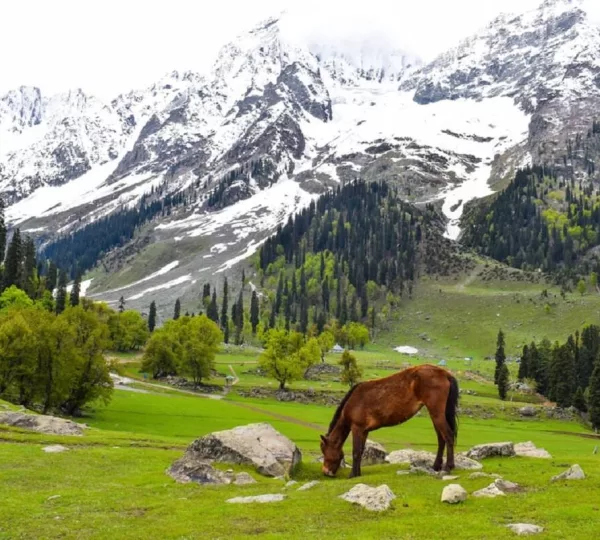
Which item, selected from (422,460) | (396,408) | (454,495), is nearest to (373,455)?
(422,460)

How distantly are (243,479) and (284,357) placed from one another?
3581 inches

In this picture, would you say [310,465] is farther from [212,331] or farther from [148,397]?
[212,331]

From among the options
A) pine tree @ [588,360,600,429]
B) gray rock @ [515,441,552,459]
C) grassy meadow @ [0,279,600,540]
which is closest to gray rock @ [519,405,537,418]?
pine tree @ [588,360,600,429]

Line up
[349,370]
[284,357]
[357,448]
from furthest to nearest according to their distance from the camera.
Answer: [284,357]
[349,370]
[357,448]

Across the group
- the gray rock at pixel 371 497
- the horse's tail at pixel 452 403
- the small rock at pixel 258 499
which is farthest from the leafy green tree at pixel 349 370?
the gray rock at pixel 371 497

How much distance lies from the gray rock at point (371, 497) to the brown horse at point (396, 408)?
14.7 feet

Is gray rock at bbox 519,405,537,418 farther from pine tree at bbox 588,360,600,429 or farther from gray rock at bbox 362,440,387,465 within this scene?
gray rock at bbox 362,440,387,465

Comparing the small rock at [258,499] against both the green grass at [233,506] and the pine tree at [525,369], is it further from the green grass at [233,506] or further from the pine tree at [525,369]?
the pine tree at [525,369]

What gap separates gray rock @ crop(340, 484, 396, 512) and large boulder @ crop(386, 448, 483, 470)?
5.41 metres

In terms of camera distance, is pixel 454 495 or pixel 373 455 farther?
pixel 373 455

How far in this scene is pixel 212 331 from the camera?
112625 millimetres

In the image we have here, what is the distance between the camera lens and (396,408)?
23.3 meters

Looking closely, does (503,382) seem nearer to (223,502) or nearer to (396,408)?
(396,408)

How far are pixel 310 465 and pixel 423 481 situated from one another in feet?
24.0
